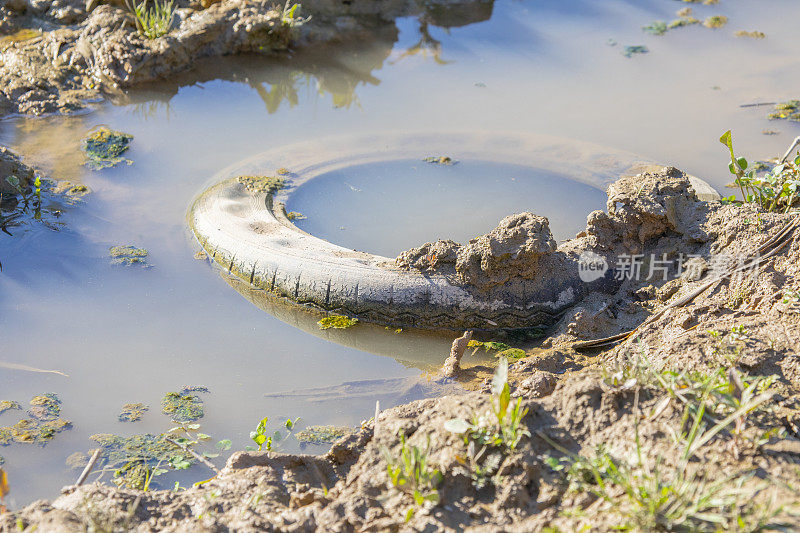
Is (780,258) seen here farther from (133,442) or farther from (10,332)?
(10,332)

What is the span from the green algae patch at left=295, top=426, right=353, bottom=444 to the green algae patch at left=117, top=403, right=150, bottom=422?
31.6 inches

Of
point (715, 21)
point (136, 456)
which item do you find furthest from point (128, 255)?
point (715, 21)

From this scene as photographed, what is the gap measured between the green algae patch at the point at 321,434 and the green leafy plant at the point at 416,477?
1.12 metres

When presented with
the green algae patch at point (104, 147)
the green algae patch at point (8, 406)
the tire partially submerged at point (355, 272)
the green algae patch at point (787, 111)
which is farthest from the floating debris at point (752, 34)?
the green algae patch at point (8, 406)

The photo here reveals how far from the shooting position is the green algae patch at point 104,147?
19.2 feet

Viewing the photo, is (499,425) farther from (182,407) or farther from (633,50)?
(633,50)

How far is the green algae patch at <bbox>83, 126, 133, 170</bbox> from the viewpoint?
584cm

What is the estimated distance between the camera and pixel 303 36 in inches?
301

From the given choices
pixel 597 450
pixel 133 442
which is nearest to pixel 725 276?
pixel 597 450

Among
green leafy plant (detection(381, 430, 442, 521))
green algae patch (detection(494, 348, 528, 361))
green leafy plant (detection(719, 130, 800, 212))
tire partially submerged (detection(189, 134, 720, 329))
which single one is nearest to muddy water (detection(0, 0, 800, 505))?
tire partially submerged (detection(189, 134, 720, 329))

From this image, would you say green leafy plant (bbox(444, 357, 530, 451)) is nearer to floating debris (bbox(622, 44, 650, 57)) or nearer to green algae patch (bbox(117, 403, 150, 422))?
green algae patch (bbox(117, 403, 150, 422))

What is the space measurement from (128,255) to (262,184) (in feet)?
3.66

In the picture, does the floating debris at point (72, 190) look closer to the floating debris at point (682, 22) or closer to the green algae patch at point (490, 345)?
the green algae patch at point (490, 345)

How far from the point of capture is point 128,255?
4805mm
